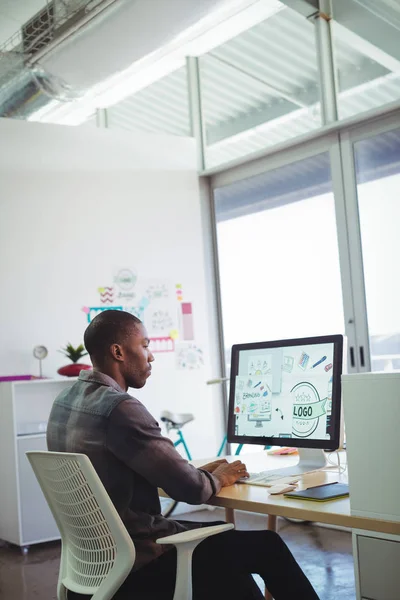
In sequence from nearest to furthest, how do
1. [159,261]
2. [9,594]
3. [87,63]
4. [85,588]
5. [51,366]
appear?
[85,588]
[9,594]
[87,63]
[51,366]
[159,261]

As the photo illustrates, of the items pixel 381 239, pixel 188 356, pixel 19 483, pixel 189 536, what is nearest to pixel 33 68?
pixel 188 356

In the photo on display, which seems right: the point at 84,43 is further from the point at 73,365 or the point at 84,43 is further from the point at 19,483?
the point at 19,483

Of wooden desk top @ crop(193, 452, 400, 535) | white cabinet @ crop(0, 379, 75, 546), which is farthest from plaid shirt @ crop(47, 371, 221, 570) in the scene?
white cabinet @ crop(0, 379, 75, 546)

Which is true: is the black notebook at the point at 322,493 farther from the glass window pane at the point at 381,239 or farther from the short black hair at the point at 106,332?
the glass window pane at the point at 381,239

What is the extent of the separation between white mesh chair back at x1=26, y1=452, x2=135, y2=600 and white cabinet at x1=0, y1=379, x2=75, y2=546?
9.01 feet

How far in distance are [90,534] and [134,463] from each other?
8.7 inches

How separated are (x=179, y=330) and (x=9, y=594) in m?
2.45

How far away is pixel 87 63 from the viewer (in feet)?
16.0

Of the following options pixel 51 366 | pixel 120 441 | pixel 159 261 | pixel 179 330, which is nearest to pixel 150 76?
pixel 159 261

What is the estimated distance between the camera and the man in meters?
2.05

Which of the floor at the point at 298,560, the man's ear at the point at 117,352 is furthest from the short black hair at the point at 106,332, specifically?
the floor at the point at 298,560

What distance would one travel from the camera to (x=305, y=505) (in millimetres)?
2072

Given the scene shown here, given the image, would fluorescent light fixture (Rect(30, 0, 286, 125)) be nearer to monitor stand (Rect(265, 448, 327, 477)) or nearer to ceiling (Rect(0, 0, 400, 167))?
ceiling (Rect(0, 0, 400, 167))

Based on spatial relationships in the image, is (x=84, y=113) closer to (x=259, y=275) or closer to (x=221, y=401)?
(x=259, y=275)
